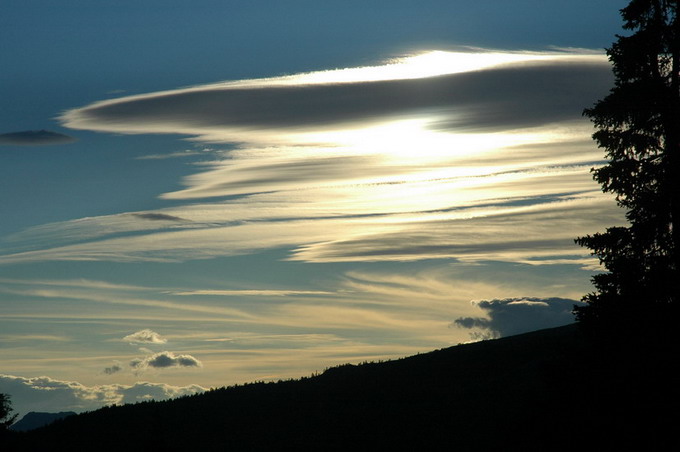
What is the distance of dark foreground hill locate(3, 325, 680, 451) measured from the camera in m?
21.4

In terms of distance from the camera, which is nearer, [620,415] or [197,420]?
[620,415]

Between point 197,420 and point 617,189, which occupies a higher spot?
point 617,189

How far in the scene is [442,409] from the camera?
47.8 metres

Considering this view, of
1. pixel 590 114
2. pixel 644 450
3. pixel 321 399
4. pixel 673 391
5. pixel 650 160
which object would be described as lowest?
pixel 644 450

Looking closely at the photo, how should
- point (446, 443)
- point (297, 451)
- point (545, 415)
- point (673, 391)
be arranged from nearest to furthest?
point (673, 391)
point (545, 415)
point (446, 443)
point (297, 451)

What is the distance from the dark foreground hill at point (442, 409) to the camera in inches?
842

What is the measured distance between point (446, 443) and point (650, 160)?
2269cm

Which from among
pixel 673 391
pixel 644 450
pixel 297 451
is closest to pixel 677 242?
pixel 673 391

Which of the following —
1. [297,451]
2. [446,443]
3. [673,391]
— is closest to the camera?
[673,391]

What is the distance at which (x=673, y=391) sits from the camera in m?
20.8

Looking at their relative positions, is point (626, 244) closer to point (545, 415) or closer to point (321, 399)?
point (545, 415)

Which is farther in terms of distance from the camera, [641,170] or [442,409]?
[442,409]

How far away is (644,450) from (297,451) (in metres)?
27.2

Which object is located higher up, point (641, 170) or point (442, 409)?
point (641, 170)
